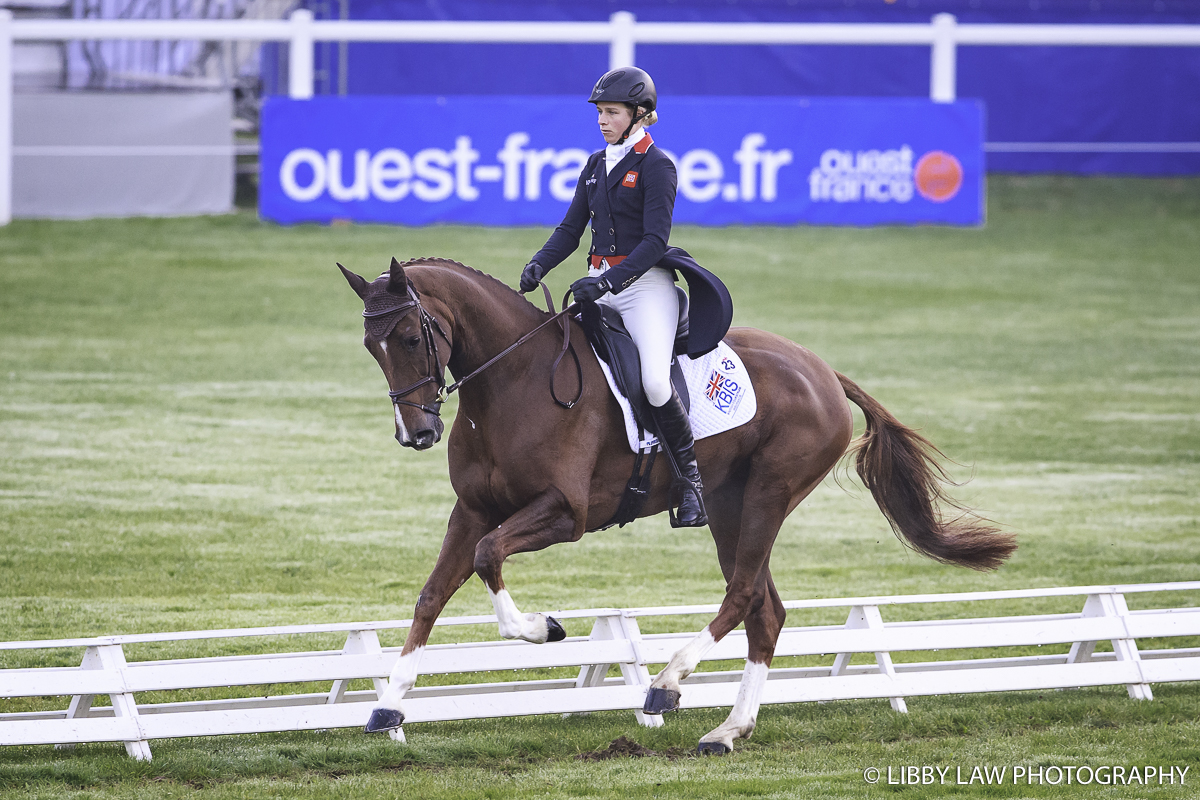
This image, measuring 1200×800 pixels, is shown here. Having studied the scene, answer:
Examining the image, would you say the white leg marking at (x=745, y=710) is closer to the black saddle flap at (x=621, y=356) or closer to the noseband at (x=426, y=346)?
the black saddle flap at (x=621, y=356)

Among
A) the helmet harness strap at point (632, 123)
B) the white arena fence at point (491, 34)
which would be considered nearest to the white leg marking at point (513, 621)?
the helmet harness strap at point (632, 123)

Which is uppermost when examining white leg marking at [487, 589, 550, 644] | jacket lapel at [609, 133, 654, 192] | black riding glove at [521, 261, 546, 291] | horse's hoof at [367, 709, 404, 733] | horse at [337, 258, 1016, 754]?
jacket lapel at [609, 133, 654, 192]

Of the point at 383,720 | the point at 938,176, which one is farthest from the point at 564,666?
the point at 938,176

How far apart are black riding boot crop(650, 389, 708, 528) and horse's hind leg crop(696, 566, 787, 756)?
486 millimetres

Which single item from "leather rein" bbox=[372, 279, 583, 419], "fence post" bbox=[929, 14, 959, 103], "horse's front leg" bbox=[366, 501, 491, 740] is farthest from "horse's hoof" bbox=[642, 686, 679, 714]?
"fence post" bbox=[929, 14, 959, 103]

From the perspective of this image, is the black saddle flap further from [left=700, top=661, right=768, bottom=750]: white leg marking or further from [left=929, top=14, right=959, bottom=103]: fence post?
[left=929, top=14, right=959, bottom=103]: fence post

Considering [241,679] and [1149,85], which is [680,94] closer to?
[1149,85]

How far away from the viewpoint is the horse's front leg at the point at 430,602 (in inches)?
207

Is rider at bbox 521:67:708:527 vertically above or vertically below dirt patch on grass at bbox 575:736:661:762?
above

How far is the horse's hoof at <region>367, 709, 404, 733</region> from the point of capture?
5.21m

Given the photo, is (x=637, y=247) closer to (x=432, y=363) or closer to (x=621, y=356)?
(x=621, y=356)

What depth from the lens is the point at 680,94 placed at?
24.1 m

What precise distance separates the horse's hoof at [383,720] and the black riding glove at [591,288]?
5.72 feet

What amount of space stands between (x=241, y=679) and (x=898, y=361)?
1143 cm
